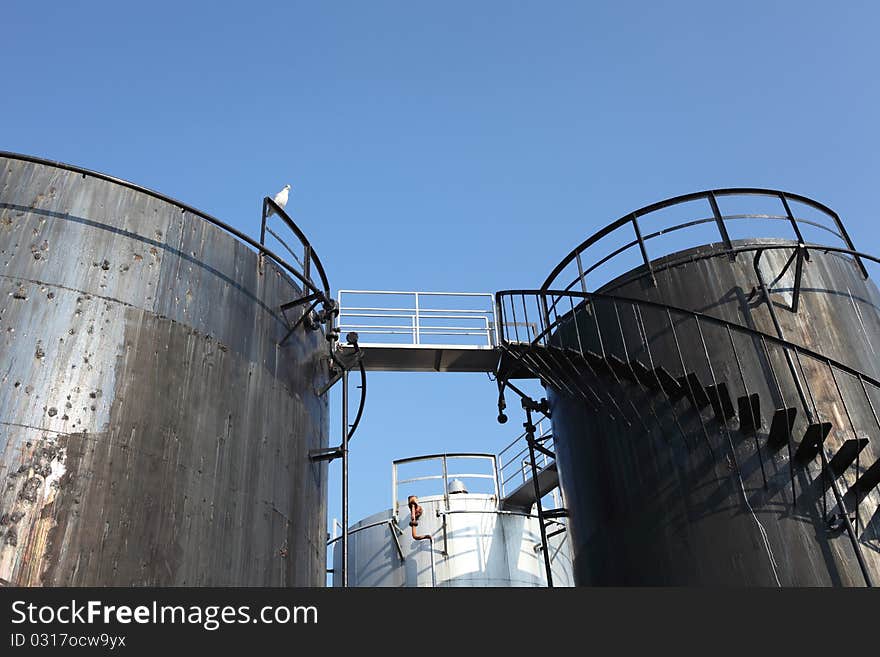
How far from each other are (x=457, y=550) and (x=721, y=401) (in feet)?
30.8

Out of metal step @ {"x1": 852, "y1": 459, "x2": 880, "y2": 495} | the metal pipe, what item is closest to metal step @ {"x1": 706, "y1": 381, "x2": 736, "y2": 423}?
metal step @ {"x1": 852, "y1": 459, "x2": 880, "y2": 495}

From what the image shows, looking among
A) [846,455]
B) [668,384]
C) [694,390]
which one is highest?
[668,384]

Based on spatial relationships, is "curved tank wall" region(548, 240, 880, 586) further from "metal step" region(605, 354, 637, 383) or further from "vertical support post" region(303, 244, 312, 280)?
"vertical support post" region(303, 244, 312, 280)

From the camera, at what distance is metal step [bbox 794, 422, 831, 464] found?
9.02 metres

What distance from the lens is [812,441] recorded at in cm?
919

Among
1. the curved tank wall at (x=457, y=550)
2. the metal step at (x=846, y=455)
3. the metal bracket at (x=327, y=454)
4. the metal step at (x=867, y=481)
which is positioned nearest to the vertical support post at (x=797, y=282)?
the metal step at (x=846, y=455)

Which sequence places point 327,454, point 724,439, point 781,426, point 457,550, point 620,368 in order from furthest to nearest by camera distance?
1. point 457,550
2. point 620,368
3. point 327,454
4. point 724,439
5. point 781,426

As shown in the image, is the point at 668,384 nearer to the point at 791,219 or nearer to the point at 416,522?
the point at 791,219

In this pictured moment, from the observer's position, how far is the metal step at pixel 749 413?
31.2 ft

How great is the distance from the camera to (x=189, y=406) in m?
7.95

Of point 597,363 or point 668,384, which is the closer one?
point 668,384

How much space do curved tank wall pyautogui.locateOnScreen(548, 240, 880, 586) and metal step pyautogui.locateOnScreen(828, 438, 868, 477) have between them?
0.14m

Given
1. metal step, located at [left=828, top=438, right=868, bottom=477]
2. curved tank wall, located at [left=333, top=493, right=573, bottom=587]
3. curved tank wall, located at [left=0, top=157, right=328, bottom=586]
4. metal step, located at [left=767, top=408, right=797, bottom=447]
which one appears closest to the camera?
curved tank wall, located at [left=0, top=157, right=328, bottom=586]

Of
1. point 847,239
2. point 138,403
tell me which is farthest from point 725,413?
point 138,403
